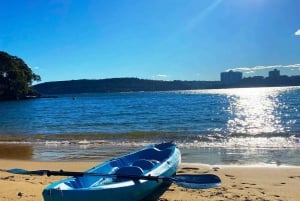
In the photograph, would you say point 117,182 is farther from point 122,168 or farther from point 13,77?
point 13,77

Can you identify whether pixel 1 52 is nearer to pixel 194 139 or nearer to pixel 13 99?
pixel 13 99

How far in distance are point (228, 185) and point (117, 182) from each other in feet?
10.6

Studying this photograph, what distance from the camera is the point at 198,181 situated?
697cm

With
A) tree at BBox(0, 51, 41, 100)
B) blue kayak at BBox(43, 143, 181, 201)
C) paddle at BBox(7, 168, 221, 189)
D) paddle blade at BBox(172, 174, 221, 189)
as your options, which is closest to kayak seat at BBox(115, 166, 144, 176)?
blue kayak at BBox(43, 143, 181, 201)

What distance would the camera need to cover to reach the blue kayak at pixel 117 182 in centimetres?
620

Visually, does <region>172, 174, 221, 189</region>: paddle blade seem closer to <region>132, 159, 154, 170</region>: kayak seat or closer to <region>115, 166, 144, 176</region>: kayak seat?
<region>115, 166, 144, 176</region>: kayak seat

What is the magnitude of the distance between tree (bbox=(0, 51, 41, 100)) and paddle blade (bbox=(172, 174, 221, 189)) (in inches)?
3753

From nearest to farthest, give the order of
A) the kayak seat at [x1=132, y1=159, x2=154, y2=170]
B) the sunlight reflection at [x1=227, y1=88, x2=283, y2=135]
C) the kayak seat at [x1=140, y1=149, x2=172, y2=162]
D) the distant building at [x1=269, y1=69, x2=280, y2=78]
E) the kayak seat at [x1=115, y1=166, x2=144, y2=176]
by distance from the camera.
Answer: the kayak seat at [x1=115, y1=166, x2=144, y2=176] < the kayak seat at [x1=132, y1=159, x2=154, y2=170] < the kayak seat at [x1=140, y1=149, x2=172, y2=162] < the sunlight reflection at [x1=227, y1=88, x2=283, y2=135] < the distant building at [x1=269, y1=69, x2=280, y2=78]

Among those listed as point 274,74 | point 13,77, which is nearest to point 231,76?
point 274,74

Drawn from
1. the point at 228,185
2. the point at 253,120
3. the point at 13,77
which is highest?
the point at 13,77

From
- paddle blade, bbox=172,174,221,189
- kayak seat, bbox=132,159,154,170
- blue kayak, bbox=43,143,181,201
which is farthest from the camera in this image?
kayak seat, bbox=132,159,154,170

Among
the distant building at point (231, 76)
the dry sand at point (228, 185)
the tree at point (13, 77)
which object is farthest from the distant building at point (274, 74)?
the dry sand at point (228, 185)

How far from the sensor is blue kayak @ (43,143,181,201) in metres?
6.20

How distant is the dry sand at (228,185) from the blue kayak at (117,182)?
65 cm
